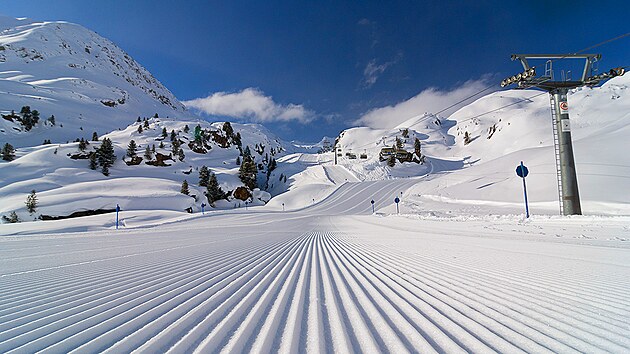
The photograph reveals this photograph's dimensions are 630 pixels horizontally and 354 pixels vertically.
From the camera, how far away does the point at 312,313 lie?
2621 mm

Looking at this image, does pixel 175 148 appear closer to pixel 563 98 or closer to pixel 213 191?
pixel 213 191

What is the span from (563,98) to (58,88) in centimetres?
16817

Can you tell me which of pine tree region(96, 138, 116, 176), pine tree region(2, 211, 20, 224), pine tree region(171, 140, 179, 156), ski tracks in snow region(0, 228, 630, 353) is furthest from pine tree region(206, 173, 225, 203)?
Answer: ski tracks in snow region(0, 228, 630, 353)

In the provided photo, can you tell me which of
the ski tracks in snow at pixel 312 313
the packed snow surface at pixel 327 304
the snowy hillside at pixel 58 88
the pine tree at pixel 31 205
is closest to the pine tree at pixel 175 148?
the pine tree at pixel 31 205

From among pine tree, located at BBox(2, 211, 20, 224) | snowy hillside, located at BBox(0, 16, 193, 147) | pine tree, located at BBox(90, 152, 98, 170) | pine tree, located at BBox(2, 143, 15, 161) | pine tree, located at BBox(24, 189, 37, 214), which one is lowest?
pine tree, located at BBox(2, 211, 20, 224)

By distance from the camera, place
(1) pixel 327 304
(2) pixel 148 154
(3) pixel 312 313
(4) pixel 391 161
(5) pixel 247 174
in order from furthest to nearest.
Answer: (4) pixel 391 161, (5) pixel 247 174, (2) pixel 148 154, (1) pixel 327 304, (3) pixel 312 313

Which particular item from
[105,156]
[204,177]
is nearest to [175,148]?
[105,156]

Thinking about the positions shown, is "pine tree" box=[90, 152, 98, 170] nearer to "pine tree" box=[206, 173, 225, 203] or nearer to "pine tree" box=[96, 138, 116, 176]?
"pine tree" box=[96, 138, 116, 176]

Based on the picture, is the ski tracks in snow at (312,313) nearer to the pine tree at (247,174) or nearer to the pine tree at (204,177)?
the pine tree at (204,177)

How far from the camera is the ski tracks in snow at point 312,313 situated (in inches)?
76.5

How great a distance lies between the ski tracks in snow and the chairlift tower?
12.5 m

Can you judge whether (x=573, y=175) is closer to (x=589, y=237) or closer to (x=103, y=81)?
(x=589, y=237)

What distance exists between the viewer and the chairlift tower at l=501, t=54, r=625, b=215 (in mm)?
12391

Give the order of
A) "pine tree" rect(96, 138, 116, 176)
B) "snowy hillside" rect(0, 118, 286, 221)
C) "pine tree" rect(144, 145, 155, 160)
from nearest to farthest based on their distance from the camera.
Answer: "snowy hillside" rect(0, 118, 286, 221)
"pine tree" rect(96, 138, 116, 176)
"pine tree" rect(144, 145, 155, 160)
